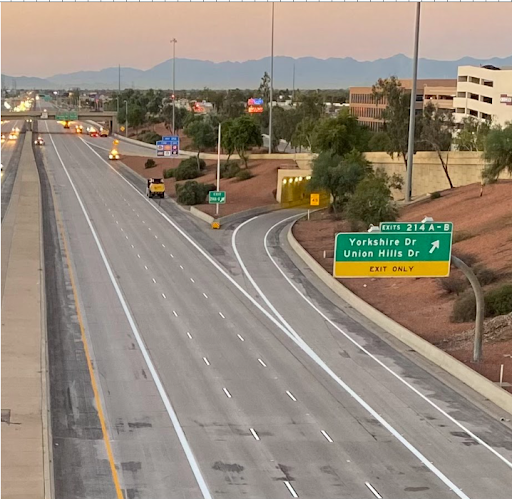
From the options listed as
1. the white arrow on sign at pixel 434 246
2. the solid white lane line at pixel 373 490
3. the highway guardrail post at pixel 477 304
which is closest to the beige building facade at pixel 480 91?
the white arrow on sign at pixel 434 246

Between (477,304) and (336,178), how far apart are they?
3901 centimetres

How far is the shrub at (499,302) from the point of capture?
39.6 meters

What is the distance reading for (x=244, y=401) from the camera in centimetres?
2873

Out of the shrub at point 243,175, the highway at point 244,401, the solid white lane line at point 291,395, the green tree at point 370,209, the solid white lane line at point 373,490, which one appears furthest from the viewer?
the shrub at point 243,175

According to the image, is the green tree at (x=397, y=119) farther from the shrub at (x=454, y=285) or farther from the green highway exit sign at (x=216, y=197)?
the shrub at (x=454, y=285)

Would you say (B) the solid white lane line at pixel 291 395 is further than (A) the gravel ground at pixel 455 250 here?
No

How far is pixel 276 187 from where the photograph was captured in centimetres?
8869

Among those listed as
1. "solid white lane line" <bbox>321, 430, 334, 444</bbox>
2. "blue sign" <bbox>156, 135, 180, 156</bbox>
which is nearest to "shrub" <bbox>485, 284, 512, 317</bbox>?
"solid white lane line" <bbox>321, 430, 334, 444</bbox>

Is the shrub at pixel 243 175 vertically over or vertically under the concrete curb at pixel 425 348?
over

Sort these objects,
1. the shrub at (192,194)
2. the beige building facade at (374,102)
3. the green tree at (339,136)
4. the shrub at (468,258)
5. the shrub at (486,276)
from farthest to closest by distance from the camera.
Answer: the beige building facade at (374,102)
the green tree at (339,136)
the shrub at (192,194)
the shrub at (468,258)
the shrub at (486,276)

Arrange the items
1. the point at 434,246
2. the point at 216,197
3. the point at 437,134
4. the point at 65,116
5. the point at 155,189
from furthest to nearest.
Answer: the point at 65,116, the point at 155,189, the point at 437,134, the point at 216,197, the point at 434,246

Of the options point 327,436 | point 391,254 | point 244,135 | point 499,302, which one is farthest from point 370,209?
point 244,135

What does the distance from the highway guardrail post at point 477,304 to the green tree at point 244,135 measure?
235 ft

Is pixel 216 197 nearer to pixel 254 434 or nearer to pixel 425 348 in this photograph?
pixel 425 348
